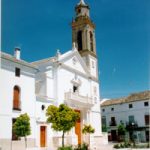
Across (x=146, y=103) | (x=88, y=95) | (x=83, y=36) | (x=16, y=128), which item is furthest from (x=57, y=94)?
(x=146, y=103)

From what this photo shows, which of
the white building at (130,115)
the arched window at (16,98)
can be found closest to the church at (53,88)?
the arched window at (16,98)

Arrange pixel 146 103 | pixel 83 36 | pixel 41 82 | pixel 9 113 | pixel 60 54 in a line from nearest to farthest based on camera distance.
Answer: pixel 9 113, pixel 41 82, pixel 60 54, pixel 83 36, pixel 146 103

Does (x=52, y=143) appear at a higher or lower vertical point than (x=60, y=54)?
lower

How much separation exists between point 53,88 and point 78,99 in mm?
3723

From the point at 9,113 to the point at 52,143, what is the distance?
286 inches

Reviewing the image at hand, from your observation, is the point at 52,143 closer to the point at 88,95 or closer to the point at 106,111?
the point at 88,95

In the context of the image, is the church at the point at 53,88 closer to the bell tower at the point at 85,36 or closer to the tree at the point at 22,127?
the bell tower at the point at 85,36

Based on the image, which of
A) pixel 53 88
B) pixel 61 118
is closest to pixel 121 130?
pixel 53 88

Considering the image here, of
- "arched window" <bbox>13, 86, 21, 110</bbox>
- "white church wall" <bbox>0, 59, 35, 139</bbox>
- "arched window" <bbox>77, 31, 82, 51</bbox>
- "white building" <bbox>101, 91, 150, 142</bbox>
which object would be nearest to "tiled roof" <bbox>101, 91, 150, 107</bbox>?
"white building" <bbox>101, 91, 150, 142</bbox>

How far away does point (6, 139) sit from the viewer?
62.3 feet

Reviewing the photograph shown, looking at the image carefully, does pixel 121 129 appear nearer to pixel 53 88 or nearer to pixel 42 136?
pixel 53 88

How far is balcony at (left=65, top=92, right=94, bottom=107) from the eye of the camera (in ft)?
94.2

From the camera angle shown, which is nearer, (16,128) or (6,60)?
(16,128)

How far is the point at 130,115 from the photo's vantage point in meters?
44.7
